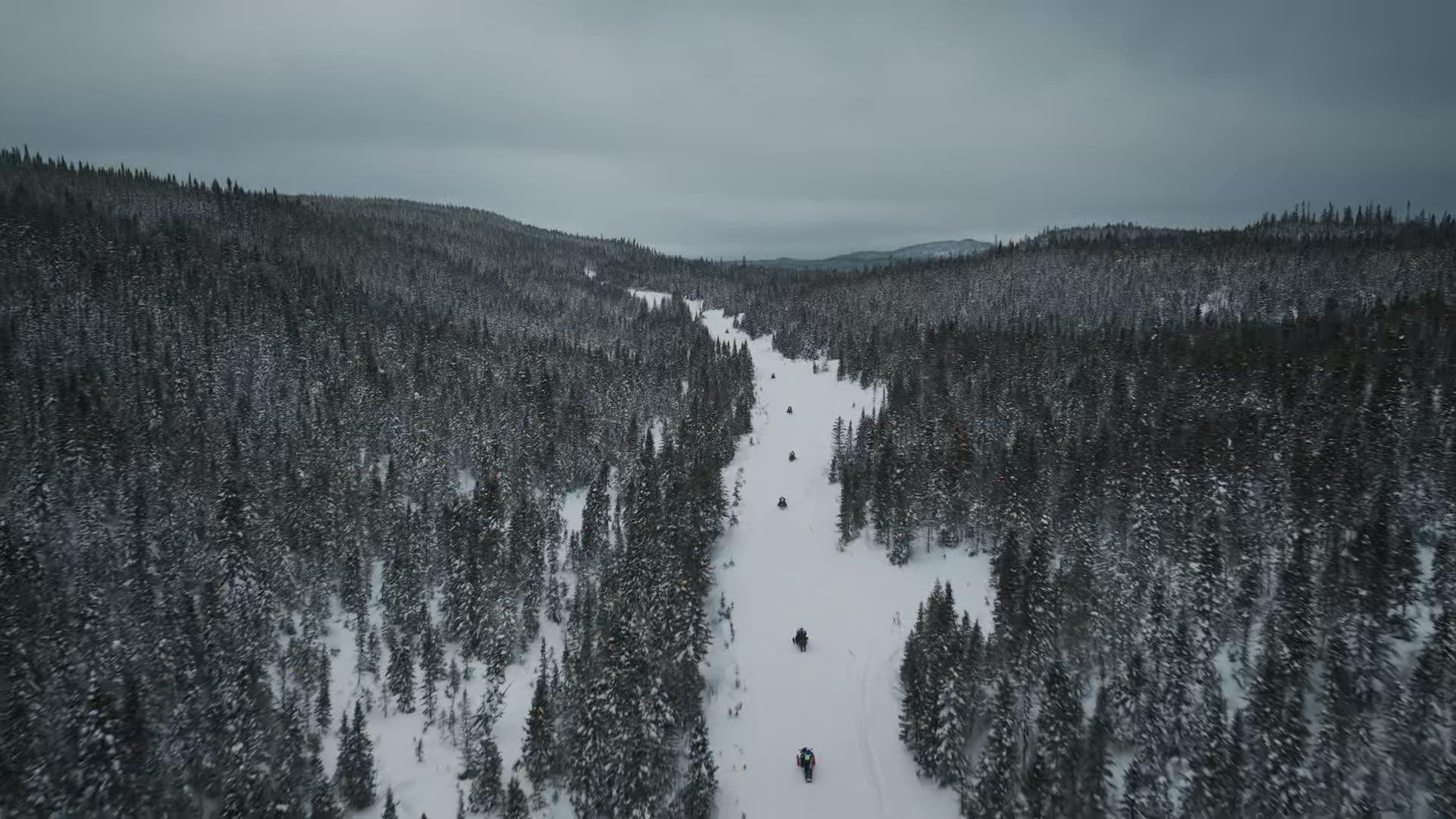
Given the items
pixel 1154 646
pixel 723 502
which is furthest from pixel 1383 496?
pixel 723 502

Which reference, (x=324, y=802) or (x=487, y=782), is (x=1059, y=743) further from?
(x=324, y=802)

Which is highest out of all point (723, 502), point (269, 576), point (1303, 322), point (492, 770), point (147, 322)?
point (1303, 322)

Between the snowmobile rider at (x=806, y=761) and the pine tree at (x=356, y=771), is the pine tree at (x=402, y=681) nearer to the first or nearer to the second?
the pine tree at (x=356, y=771)

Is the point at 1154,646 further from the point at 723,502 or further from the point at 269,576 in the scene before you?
the point at 269,576

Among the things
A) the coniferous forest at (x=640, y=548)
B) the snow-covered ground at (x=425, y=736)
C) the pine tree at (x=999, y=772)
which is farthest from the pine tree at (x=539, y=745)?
the pine tree at (x=999, y=772)

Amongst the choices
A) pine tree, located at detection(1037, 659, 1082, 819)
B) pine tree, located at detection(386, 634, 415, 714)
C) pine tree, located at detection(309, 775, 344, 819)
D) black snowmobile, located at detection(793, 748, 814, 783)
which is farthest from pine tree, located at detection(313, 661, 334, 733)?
pine tree, located at detection(1037, 659, 1082, 819)

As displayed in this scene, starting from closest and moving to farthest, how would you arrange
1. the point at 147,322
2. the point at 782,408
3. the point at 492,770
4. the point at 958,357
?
the point at 492,770
the point at 147,322
the point at 958,357
the point at 782,408
